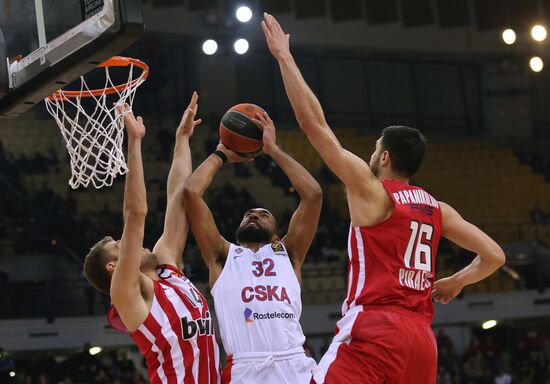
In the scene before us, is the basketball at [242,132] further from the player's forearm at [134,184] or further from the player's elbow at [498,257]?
the player's elbow at [498,257]

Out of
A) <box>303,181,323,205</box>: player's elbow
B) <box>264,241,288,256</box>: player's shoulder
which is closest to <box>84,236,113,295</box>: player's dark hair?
<box>264,241,288,256</box>: player's shoulder

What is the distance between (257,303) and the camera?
534 centimetres

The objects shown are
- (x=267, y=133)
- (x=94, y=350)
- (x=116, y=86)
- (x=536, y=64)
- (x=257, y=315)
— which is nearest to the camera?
(x=257, y=315)

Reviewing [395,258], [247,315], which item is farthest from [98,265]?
[395,258]

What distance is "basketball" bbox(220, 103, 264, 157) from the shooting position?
18.8 feet

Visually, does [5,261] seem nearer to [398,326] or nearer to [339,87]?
[339,87]

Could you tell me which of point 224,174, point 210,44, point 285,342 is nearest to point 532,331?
point 224,174

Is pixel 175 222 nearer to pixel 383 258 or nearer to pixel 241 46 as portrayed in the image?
pixel 383 258

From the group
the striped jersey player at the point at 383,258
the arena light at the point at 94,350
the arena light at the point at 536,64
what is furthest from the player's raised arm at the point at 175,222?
the arena light at the point at 536,64

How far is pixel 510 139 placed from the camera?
78.3ft

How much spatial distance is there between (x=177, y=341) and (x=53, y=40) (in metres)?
1.61

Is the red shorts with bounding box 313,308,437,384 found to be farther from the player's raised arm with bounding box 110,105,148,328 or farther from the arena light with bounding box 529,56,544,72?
the arena light with bounding box 529,56,544,72

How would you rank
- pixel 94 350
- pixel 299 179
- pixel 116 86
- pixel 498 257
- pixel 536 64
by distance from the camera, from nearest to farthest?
pixel 498 257 → pixel 299 179 → pixel 116 86 → pixel 94 350 → pixel 536 64

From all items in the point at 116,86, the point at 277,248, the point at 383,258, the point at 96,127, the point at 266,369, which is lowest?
the point at 266,369
